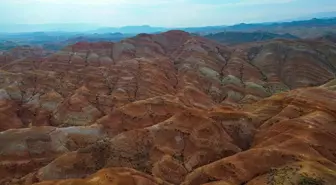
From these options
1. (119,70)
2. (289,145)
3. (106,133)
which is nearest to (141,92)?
(119,70)

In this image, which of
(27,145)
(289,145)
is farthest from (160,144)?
(27,145)

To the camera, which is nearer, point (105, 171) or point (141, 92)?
point (105, 171)

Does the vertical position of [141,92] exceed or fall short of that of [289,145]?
it falls short

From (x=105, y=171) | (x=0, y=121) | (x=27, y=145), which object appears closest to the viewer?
(x=105, y=171)

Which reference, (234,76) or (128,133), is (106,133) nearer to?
(128,133)

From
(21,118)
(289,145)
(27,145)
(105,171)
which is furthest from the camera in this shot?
(21,118)

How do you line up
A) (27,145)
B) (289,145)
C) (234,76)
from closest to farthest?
1. (289,145)
2. (27,145)
3. (234,76)

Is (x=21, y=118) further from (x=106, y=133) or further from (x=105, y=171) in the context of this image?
(x=105, y=171)

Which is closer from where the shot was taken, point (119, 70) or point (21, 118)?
point (21, 118)

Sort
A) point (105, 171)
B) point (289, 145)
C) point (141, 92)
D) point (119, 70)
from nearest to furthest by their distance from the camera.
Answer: point (105, 171) < point (289, 145) < point (141, 92) < point (119, 70)
